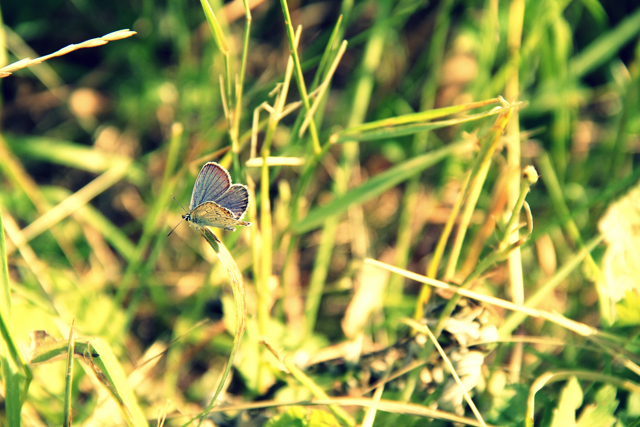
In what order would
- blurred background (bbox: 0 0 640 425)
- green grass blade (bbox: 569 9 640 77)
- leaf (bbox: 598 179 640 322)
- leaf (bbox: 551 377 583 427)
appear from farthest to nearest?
green grass blade (bbox: 569 9 640 77) < blurred background (bbox: 0 0 640 425) < leaf (bbox: 598 179 640 322) < leaf (bbox: 551 377 583 427)

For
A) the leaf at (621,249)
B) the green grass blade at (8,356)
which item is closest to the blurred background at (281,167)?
the leaf at (621,249)

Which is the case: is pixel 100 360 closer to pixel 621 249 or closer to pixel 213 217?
pixel 213 217

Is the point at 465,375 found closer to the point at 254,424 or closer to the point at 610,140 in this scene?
the point at 254,424

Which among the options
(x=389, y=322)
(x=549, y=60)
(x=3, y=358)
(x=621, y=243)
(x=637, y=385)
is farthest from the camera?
(x=549, y=60)

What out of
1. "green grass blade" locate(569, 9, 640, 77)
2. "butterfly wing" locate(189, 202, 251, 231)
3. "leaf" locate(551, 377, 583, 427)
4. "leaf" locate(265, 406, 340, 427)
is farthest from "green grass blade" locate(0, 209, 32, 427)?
"green grass blade" locate(569, 9, 640, 77)

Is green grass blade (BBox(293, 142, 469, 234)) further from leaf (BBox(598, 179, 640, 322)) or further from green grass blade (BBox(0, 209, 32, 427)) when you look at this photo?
green grass blade (BBox(0, 209, 32, 427))

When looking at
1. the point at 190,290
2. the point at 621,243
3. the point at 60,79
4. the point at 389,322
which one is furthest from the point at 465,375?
the point at 60,79
